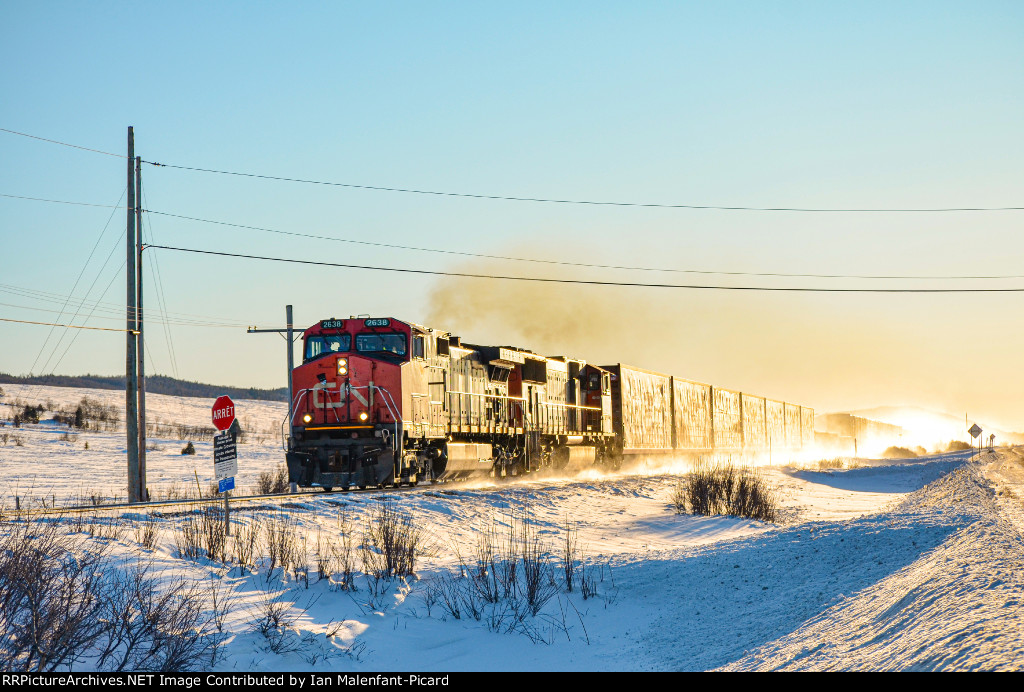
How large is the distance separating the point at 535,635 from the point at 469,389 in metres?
14.4

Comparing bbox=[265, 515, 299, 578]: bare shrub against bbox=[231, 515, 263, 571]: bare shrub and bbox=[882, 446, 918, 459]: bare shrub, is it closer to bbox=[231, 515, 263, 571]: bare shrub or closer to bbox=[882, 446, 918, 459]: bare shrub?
bbox=[231, 515, 263, 571]: bare shrub

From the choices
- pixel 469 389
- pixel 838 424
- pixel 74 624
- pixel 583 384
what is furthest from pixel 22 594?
pixel 838 424

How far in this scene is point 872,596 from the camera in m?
8.20

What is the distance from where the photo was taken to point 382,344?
65.5 feet

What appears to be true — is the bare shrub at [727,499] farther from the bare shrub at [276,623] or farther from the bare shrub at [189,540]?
the bare shrub at [276,623]

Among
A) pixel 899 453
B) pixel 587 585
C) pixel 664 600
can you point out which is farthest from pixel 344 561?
pixel 899 453

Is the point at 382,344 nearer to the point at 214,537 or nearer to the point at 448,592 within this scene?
the point at 214,537

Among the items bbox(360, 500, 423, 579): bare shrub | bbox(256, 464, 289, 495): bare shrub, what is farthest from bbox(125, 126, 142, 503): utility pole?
bbox(360, 500, 423, 579): bare shrub

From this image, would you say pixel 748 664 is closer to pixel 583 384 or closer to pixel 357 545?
pixel 357 545

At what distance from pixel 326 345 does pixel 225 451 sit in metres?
7.84

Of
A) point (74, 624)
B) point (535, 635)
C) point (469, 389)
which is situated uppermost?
point (469, 389)

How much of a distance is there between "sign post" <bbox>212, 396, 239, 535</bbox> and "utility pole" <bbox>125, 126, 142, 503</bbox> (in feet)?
24.2

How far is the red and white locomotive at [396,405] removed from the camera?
63.0 feet

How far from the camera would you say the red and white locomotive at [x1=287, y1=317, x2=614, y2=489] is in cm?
1919
